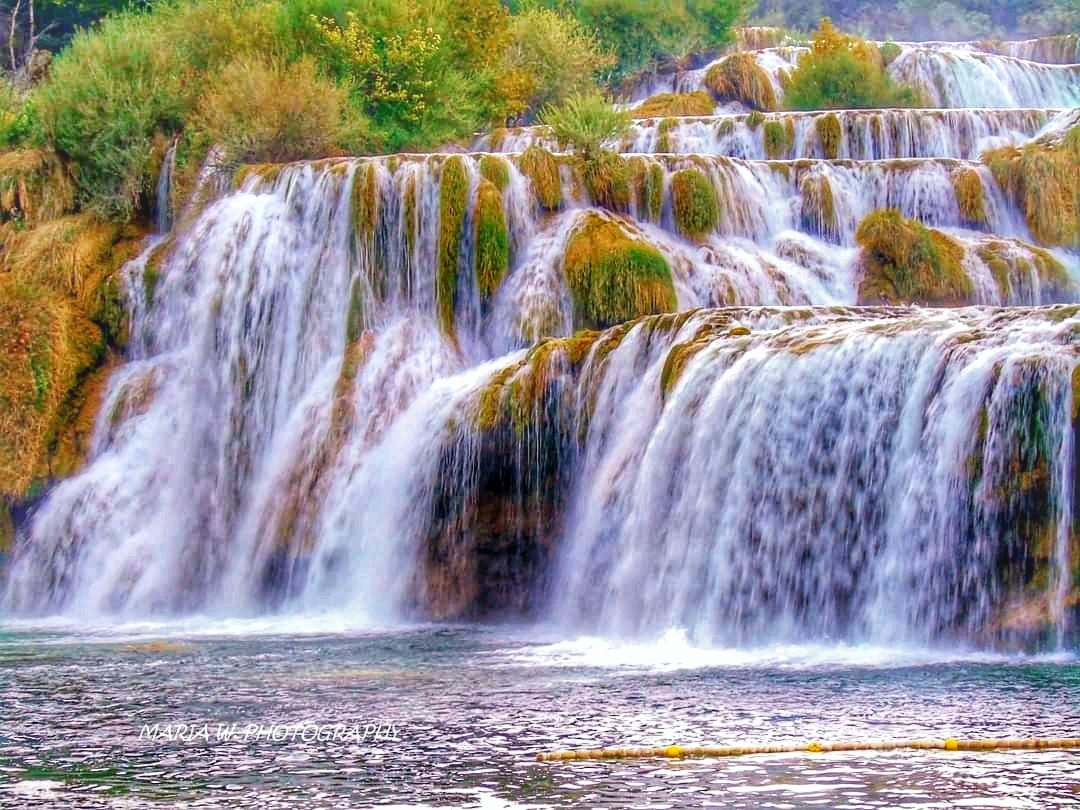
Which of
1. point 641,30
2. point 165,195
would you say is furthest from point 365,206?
point 641,30

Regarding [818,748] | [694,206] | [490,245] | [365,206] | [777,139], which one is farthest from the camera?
[777,139]

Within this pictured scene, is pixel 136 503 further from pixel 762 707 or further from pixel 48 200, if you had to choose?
pixel 762 707

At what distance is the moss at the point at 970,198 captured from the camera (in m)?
28.1

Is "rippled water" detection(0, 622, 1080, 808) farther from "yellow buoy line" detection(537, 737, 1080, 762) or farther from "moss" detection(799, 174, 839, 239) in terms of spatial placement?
"moss" detection(799, 174, 839, 239)

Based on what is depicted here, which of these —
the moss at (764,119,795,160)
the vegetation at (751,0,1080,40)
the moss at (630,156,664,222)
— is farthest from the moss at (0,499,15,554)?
the vegetation at (751,0,1080,40)

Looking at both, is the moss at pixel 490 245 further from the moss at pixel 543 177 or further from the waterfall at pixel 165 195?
the waterfall at pixel 165 195

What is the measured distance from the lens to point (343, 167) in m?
27.8

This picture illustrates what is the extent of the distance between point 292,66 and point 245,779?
77.4 feet

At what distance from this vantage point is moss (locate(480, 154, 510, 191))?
27.5 metres

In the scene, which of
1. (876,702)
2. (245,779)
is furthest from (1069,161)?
(245,779)

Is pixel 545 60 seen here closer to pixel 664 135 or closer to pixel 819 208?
pixel 664 135

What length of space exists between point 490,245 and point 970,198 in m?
8.03

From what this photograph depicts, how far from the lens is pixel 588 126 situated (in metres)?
29.3

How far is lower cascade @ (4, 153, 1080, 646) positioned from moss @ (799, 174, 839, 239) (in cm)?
202
